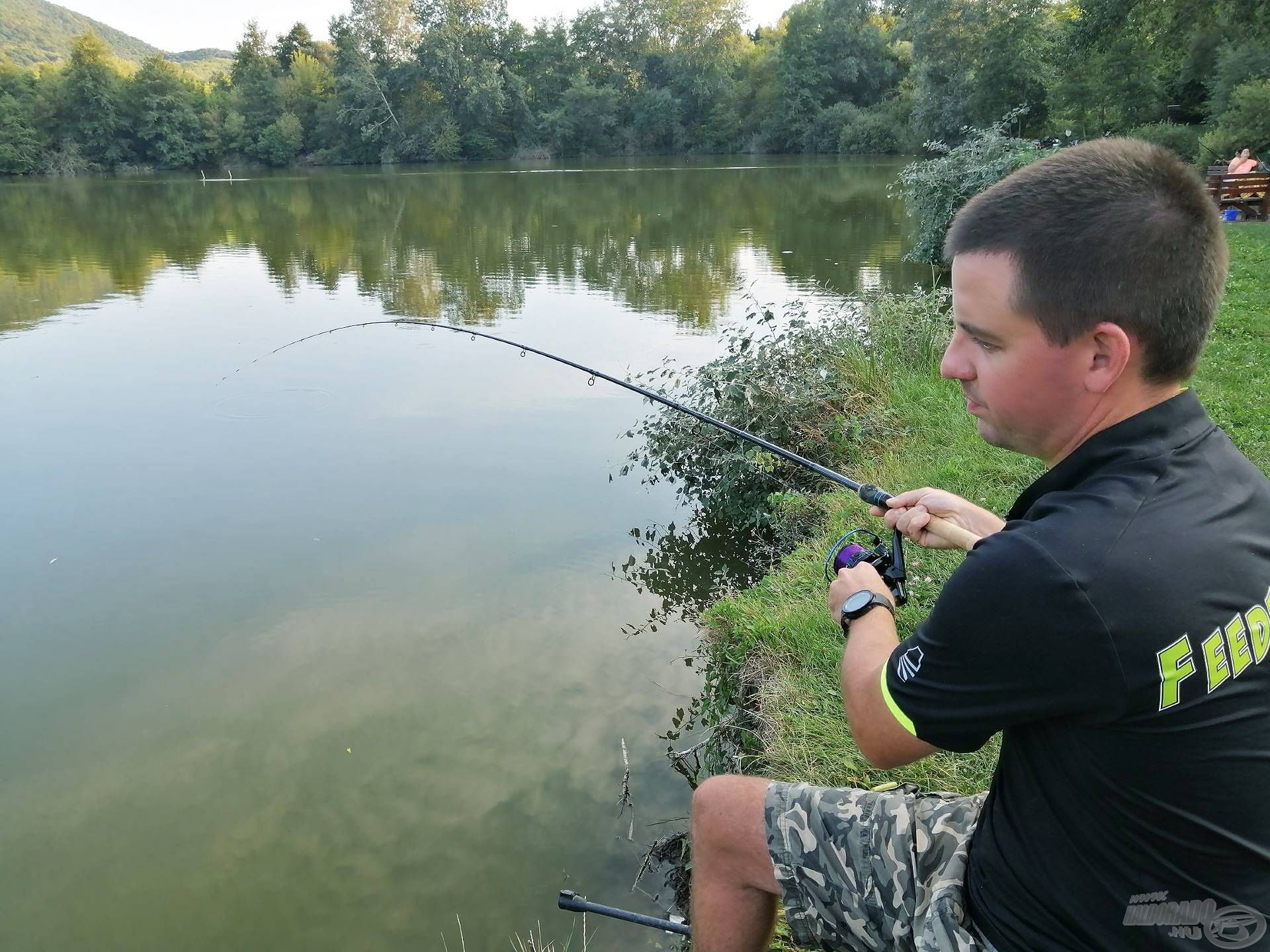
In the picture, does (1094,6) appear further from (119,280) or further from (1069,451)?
(1069,451)

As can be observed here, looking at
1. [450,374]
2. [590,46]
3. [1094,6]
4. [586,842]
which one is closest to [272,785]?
[586,842]

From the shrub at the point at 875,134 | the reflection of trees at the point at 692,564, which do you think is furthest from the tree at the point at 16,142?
the reflection of trees at the point at 692,564

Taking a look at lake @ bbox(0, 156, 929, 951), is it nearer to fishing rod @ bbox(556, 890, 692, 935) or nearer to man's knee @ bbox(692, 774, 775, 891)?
fishing rod @ bbox(556, 890, 692, 935)

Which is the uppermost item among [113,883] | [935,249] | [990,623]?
[990,623]

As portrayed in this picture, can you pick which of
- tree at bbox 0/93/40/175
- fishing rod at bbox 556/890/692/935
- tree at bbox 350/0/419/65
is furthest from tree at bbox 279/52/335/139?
fishing rod at bbox 556/890/692/935

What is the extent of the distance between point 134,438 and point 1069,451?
803 centimetres

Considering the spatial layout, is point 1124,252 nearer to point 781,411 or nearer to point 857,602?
point 857,602

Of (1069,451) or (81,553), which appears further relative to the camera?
(81,553)

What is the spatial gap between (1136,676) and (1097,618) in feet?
0.27

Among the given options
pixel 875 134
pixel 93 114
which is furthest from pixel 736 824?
pixel 93 114

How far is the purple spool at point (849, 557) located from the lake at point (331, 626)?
173cm

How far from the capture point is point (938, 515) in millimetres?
1891

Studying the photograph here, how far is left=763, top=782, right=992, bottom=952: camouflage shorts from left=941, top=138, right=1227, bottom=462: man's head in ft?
2.34

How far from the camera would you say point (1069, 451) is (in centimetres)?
136
